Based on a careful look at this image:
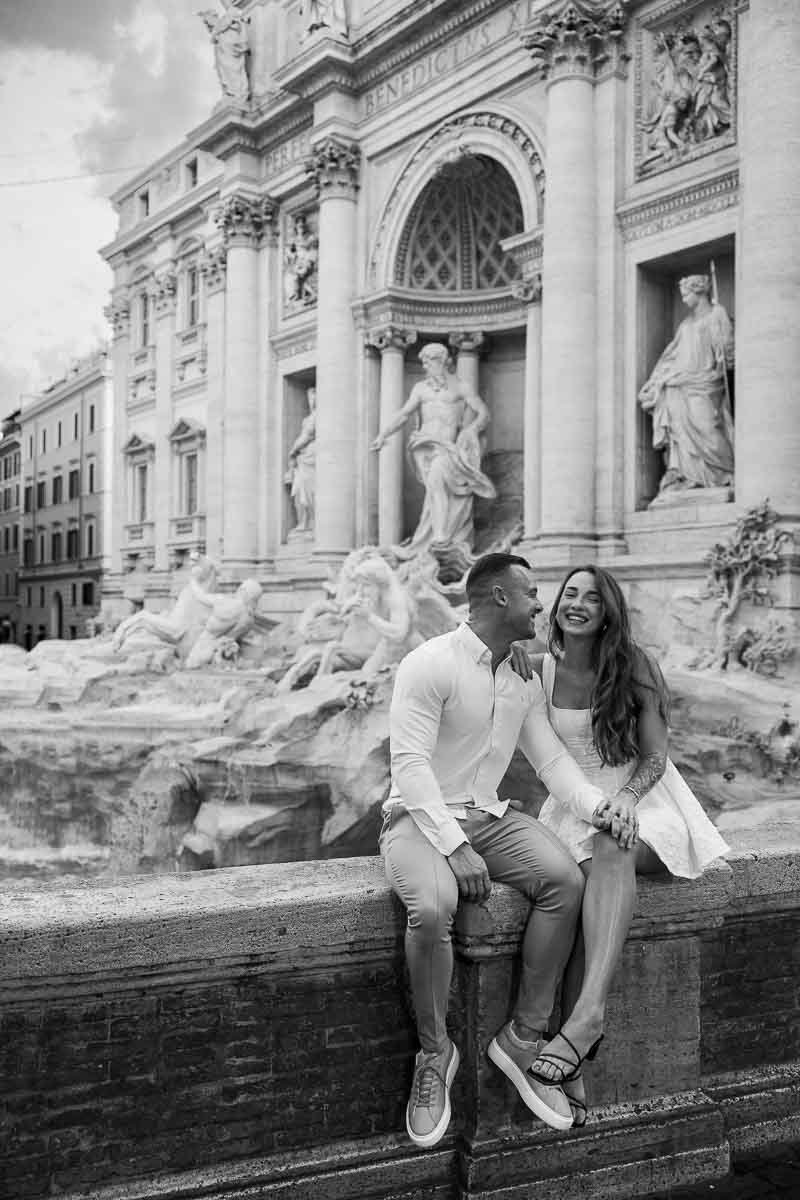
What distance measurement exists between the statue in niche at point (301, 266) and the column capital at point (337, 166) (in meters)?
1.41

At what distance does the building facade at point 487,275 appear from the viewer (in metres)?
13.5

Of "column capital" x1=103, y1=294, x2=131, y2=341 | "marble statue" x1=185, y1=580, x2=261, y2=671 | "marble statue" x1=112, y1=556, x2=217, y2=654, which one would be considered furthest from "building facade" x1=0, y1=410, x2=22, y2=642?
"marble statue" x1=185, y1=580, x2=261, y2=671

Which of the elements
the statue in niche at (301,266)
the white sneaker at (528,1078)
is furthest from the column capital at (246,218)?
the white sneaker at (528,1078)

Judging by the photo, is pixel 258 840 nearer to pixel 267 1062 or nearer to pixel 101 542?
pixel 267 1062

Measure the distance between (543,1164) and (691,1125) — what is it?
1.83 ft

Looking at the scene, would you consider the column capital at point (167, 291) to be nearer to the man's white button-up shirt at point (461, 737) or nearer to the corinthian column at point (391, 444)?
the corinthian column at point (391, 444)

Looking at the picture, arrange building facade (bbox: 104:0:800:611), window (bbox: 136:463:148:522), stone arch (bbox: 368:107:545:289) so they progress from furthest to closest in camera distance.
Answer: window (bbox: 136:463:148:522) < stone arch (bbox: 368:107:545:289) < building facade (bbox: 104:0:800:611)

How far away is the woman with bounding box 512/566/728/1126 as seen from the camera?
3355 millimetres

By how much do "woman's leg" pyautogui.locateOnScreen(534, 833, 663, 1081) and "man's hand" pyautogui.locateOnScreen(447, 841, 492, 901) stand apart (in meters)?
0.33

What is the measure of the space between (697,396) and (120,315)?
21100mm

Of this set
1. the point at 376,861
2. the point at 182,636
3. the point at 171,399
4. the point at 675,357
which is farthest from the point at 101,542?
the point at 376,861

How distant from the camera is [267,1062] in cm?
333

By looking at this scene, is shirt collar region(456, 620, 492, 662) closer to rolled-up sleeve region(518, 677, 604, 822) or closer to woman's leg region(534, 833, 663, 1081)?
rolled-up sleeve region(518, 677, 604, 822)

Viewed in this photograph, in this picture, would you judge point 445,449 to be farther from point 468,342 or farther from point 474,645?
point 474,645
